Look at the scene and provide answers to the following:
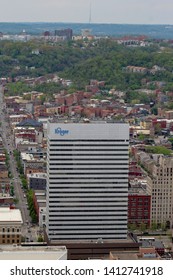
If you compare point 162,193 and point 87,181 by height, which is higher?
point 87,181

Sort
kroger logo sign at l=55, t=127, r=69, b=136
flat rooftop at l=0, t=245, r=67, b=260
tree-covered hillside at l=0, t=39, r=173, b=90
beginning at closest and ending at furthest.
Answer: flat rooftop at l=0, t=245, r=67, b=260 < kroger logo sign at l=55, t=127, r=69, b=136 < tree-covered hillside at l=0, t=39, r=173, b=90

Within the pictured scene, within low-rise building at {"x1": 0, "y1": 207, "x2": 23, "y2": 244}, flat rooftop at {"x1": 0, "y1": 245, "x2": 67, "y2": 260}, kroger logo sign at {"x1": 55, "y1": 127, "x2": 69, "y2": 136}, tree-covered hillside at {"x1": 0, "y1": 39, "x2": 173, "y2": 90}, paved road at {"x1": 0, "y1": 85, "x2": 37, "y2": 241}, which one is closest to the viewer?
flat rooftop at {"x1": 0, "y1": 245, "x2": 67, "y2": 260}

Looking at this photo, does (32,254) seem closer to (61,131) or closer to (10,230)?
(10,230)

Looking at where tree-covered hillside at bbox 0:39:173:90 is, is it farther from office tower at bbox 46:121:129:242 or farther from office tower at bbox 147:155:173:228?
office tower at bbox 46:121:129:242

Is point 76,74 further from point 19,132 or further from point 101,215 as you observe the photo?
point 101,215

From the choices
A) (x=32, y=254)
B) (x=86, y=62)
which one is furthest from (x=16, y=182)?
(x=86, y=62)

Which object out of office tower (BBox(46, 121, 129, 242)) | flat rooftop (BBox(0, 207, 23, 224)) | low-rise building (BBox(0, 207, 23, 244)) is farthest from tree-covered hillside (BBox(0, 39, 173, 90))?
low-rise building (BBox(0, 207, 23, 244))

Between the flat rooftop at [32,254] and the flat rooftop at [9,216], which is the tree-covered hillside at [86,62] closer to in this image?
the flat rooftop at [9,216]
